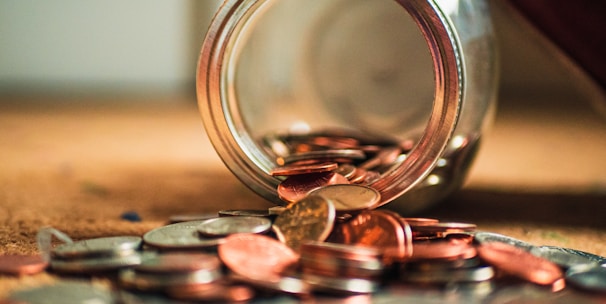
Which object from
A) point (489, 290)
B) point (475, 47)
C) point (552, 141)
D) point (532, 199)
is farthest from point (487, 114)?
point (552, 141)

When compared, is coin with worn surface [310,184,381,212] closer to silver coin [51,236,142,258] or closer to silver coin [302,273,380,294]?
silver coin [302,273,380,294]

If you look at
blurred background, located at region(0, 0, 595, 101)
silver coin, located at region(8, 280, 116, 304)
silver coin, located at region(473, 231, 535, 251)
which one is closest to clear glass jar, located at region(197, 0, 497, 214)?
silver coin, located at region(473, 231, 535, 251)

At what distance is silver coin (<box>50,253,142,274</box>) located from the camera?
2.11 ft

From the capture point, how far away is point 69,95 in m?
3.41

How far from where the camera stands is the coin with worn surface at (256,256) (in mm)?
610

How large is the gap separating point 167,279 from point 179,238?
0.38 ft

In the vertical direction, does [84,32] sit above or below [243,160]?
above

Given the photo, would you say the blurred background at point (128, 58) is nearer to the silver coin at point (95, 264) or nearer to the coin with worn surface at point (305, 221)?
the coin with worn surface at point (305, 221)

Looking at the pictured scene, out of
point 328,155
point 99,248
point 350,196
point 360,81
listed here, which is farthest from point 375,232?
point 360,81

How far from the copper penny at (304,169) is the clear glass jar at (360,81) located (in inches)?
1.8

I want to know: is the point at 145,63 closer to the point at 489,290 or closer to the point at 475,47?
the point at 475,47

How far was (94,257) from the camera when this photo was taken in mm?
656

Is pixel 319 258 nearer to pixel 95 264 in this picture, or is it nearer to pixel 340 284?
pixel 340 284

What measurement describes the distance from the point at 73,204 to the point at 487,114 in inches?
26.1
